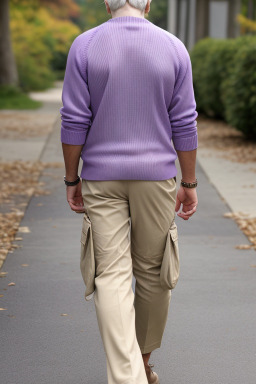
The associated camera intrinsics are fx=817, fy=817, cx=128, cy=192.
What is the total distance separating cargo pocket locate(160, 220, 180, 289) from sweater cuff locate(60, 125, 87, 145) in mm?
539

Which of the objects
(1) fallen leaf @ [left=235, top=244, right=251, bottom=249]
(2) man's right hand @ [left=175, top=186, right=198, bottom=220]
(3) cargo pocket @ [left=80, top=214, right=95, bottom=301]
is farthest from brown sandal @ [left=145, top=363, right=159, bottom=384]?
(1) fallen leaf @ [left=235, top=244, right=251, bottom=249]

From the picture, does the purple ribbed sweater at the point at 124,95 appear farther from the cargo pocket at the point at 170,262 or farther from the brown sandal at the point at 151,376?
the brown sandal at the point at 151,376

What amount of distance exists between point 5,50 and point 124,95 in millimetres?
28460

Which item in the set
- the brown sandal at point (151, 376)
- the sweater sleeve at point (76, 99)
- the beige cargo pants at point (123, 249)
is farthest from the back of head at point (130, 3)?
the brown sandal at point (151, 376)

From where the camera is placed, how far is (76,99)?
11.0 ft

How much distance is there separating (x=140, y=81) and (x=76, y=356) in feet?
5.31

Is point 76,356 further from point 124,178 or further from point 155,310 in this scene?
point 124,178

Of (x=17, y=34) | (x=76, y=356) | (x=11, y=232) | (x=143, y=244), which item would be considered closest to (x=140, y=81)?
(x=143, y=244)

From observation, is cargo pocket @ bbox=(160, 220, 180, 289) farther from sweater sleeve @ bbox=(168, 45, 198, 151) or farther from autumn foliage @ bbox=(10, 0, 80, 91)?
autumn foliage @ bbox=(10, 0, 80, 91)

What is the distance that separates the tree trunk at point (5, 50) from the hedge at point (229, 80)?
35.8 feet

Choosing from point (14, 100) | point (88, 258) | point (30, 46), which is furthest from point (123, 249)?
point (30, 46)

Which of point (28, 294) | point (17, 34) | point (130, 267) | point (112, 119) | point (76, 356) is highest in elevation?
point (112, 119)

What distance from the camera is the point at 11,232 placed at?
7.15 metres

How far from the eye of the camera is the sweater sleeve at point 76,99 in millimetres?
3305
